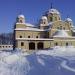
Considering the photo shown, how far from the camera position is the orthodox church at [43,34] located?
4297 centimetres

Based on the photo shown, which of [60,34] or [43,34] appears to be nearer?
[60,34]

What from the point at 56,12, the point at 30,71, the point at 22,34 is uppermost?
the point at 56,12

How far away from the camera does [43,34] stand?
4678 centimetres

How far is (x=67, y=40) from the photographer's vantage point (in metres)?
A: 44.2

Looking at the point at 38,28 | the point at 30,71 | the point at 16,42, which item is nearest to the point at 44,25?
the point at 38,28

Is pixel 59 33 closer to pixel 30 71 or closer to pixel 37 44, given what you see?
pixel 37 44

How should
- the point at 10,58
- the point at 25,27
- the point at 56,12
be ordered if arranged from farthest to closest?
the point at 56,12 → the point at 25,27 → the point at 10,58

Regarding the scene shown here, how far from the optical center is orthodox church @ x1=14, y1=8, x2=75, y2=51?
42969 millimetres

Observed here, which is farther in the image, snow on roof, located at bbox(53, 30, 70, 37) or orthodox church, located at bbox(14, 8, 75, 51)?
snow on roof, located at bbox(53, 30, 70, 37)

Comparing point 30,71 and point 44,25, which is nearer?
point 30,71

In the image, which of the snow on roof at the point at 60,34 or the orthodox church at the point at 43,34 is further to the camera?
the snow on roof at the point at 60,34

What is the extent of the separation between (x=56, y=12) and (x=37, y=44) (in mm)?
10308

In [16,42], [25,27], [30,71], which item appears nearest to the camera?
[30,71]

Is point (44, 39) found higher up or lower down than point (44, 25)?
lower down
